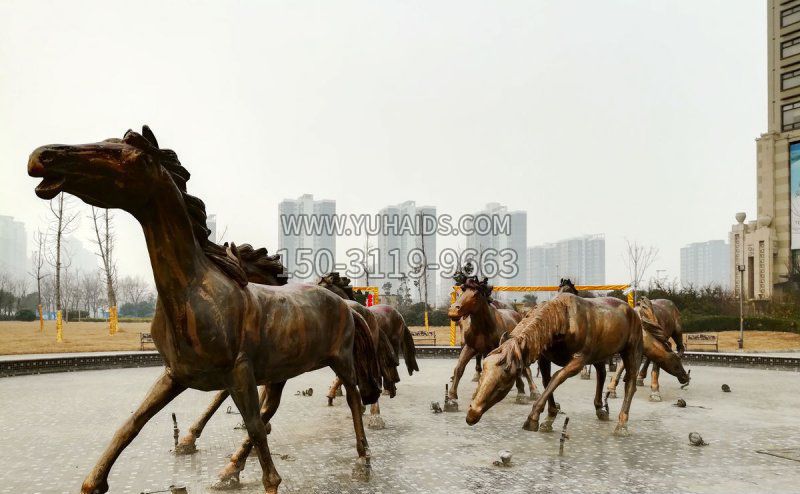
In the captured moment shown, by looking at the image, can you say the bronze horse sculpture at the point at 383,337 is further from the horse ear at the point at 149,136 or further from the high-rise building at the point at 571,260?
the high-rise building at the point at 571,260

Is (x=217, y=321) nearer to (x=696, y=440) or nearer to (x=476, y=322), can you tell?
(x=696, y=440)

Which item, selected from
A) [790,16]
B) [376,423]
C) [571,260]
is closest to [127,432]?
[376,423]

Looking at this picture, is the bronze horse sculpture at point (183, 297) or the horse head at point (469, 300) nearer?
the bronze horse sculpture at point (183, 297)

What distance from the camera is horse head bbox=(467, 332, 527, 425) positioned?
599 cm

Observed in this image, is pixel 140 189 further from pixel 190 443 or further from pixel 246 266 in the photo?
pixel 190 443

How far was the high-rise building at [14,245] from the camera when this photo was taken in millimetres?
103688

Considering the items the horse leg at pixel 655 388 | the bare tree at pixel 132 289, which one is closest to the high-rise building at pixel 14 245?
the bare tree at pixel 132 289

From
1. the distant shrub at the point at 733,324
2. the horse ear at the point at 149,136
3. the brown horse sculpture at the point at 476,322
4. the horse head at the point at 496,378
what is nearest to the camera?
the horse ear at the point at 149,136

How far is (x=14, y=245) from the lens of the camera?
109062 millimetres

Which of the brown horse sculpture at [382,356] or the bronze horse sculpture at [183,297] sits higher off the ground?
the bronze horse sculpture at [183,297]

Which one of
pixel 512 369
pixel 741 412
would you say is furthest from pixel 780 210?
pixel 512 369

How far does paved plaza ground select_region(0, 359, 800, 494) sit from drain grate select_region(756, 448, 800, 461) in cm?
15

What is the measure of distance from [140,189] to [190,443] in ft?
13.7

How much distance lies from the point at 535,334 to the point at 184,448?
4.52 meters
